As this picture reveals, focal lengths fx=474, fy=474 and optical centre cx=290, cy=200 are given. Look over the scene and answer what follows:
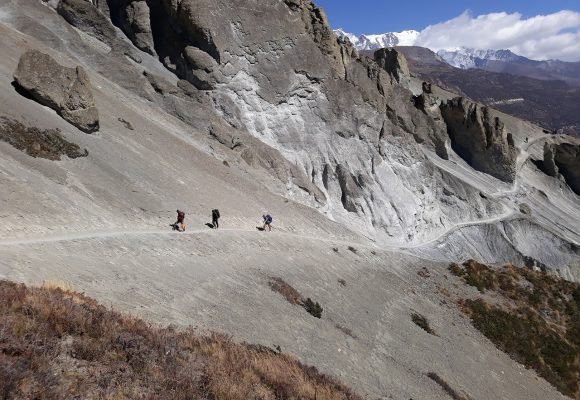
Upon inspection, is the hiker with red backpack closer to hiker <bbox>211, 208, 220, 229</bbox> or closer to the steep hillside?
the steep hillside

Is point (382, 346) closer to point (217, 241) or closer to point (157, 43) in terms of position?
point (217, 241)

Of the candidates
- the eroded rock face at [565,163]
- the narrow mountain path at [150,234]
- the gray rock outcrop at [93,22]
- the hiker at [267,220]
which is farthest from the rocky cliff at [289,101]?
the eroded rock face at [565,163]

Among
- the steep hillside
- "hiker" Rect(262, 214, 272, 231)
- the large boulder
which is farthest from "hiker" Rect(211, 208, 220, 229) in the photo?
the large boulder

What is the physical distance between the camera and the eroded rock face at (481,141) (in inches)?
3130

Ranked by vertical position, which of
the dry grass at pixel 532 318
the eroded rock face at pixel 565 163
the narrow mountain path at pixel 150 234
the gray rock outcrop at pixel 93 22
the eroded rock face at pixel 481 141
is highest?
the eroded rock face at pixel 565 163

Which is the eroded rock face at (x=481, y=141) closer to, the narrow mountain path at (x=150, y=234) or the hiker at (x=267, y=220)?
the narrow mountain path at (x=150, y=234)

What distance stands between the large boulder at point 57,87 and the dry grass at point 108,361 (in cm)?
2362

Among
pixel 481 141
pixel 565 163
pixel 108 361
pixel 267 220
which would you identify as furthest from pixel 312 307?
pixel 565 163

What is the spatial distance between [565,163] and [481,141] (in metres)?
29.5

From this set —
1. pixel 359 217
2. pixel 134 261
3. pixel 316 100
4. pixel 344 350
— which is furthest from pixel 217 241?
pixel 316 100

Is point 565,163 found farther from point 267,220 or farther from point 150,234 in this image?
point 150,234

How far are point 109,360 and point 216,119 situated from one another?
43.8m

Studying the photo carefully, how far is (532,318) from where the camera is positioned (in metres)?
41.3

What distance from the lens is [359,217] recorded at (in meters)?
55.2
